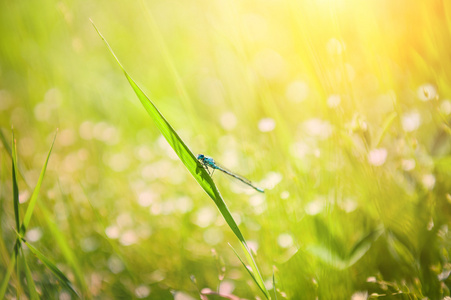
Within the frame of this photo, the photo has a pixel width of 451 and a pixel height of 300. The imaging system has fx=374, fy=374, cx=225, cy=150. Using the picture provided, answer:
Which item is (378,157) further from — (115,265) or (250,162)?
(115,265)

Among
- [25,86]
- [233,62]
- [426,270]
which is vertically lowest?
[426,270]

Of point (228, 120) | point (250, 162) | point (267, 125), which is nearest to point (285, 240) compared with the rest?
point (250, 162)

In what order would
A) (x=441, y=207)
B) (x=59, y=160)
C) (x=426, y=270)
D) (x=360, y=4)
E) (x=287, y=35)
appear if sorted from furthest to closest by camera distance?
(x=287, y=35), (x=59, y=160), (x=360, y=4), (x=441, y=207), (x=426, y=270)

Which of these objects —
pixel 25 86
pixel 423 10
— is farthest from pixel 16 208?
pixel 25 86

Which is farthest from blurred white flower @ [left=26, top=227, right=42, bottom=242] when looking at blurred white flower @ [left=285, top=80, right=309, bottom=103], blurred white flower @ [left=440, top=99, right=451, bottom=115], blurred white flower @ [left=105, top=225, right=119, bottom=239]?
blurred white flower @ [left=440, top=99, right=451, bottom=115]

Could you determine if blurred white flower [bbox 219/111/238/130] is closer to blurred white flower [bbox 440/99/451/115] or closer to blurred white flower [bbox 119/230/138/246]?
blurred white flower [bbox 119/230/138/246]

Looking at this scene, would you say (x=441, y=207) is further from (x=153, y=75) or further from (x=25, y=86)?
(x=25, y=86)

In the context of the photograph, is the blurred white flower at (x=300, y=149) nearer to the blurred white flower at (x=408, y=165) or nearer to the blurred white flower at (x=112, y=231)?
the blurred white flower at (x=408, y=165)

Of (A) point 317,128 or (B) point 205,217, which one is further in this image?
(A) point 317,128
